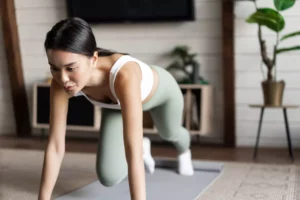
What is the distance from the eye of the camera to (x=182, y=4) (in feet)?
11.0

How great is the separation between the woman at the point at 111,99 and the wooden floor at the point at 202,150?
26.5 inches

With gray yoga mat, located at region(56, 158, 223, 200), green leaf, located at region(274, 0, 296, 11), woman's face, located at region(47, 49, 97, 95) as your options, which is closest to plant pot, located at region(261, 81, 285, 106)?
green leaf, located at region(274, 0, 296, 11)

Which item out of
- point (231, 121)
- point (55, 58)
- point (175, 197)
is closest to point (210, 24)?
point (231, 121)

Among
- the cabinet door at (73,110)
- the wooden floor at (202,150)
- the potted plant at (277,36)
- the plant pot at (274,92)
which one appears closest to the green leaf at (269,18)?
the potted plant at (277,36)

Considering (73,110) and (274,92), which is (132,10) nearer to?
(73,110)

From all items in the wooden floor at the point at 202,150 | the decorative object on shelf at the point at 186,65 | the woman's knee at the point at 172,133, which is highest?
the decorative object on shelf at the point at 186,65

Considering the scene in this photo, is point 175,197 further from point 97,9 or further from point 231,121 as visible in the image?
point 97,9

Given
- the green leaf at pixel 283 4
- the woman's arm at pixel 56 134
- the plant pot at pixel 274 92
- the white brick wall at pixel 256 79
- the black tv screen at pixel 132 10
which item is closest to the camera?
the woman's arm at pixel 56 134

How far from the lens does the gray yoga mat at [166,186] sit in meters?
2.09

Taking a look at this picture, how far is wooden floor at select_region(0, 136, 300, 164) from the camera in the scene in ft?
9.90

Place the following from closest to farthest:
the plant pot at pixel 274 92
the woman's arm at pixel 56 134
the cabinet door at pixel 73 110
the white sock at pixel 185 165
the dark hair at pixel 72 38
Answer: the dark hair at pixel 72 38 → the woman's arm at pixel 56 134 → the white sock at pixel 185 165 → the plant pot at pixel 274 92 → the cabinet door at pixel 73 110

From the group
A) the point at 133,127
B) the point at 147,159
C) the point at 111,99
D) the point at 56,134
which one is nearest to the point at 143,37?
the point at 147,159

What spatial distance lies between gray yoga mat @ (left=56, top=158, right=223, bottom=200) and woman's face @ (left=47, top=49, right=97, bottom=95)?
0.75 meters

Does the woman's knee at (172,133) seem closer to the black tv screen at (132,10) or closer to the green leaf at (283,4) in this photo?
the green leaf at (283,4)
